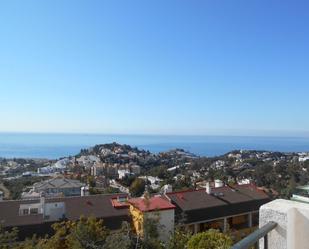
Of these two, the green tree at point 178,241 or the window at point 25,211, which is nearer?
the green tree at point 178,241

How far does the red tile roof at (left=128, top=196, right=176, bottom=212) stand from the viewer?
1641 centimetres

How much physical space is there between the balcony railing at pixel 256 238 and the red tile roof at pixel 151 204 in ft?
47.0

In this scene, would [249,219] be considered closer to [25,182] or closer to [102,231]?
[102,231]

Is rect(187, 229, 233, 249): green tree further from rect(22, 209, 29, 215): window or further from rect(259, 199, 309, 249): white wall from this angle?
rect(22, 209, 29, 215): window

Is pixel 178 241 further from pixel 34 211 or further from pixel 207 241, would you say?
pixel 34 211

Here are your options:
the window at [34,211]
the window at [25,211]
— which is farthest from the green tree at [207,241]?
the window at [25,211]

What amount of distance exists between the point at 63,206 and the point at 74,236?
6514 millimetres

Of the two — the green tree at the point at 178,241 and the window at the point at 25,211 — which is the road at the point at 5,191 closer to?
the window at the point at 25,211

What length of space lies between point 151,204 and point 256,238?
16.4 meters

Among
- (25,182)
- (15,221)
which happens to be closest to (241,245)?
(15,221)

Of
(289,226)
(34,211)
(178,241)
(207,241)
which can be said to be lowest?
(34,211)

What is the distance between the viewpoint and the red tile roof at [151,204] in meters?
16.4

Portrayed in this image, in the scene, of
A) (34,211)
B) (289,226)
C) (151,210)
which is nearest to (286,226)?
(289,226)

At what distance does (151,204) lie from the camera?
17.8 meters
